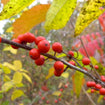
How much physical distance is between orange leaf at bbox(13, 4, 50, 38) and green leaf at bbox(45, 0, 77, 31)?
0.15 m

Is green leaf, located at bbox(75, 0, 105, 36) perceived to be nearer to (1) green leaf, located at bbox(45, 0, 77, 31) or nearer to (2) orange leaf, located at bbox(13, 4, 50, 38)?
(1) green leaf, located at bbox(45, 0, 77, 31)

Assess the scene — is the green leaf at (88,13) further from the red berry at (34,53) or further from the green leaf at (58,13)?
the red berry at (34,53)

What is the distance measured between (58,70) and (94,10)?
23 centimetres

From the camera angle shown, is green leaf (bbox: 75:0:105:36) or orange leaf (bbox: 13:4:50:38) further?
orange leaf (bbox: 13:4:50:38)

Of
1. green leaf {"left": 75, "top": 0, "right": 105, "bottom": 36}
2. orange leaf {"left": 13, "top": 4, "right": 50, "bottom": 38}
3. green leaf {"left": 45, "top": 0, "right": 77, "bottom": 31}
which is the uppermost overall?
orange leaf {"left": 13, "top": 4, "right": 50, "bottom": 38}

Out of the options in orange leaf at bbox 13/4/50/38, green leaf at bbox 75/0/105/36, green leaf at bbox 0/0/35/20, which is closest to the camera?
green leaf at bbox 0/0/35/20

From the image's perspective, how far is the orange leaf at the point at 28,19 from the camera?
24.3 inches

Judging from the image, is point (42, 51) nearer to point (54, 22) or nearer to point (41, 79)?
point (54, 22)

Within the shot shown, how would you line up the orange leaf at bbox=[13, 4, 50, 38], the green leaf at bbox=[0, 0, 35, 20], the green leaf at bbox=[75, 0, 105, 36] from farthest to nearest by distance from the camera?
the orange leaf at bbox=[13, 4, 50, 38]
the green leaf at bbox=[75, 0, 105, 36]
the green leaf at bbox=[0, 0, 35, 20]

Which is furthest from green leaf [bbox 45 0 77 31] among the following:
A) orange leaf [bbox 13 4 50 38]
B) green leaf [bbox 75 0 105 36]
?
orange leaf [bbox 13 4 50 38]

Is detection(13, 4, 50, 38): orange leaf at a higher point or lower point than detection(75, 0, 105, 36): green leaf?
higher

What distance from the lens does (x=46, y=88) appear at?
3877 millimetres

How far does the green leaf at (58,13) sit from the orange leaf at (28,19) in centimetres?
15

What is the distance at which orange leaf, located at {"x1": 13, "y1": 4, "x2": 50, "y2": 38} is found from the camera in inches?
24.3
